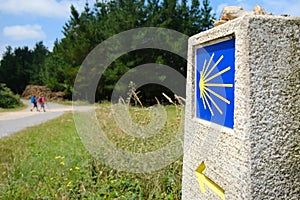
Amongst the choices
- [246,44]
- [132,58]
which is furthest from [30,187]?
[132,58]

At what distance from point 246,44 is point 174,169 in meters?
1.87

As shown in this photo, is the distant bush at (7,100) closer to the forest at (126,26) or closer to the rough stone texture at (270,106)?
the forest at (126,26)

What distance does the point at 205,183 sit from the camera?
5.21ft

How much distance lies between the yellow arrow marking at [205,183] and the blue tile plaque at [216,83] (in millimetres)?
266

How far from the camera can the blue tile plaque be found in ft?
4.44

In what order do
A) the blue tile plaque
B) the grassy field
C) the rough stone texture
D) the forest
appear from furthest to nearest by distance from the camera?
1. the forest
2. the grassy field
3. the blue tile plaque
4. the rough stone texture

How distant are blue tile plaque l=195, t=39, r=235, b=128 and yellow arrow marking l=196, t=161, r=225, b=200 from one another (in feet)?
0.87

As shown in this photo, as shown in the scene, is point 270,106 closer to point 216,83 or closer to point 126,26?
point 216,83

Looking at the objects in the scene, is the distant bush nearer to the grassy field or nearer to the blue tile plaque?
the grassy field

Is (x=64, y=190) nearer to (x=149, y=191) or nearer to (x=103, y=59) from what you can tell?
(x=149, y=191)

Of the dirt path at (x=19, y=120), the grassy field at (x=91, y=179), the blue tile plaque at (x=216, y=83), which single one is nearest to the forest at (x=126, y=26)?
the dirt path at (x=19, y=120)

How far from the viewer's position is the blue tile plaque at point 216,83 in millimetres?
1353

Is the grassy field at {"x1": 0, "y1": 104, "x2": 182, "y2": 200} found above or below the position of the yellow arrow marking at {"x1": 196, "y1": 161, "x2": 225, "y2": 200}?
below

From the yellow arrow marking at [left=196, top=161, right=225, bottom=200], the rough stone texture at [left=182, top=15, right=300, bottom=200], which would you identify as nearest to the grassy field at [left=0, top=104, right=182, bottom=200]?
the yellow arrow marking at [left=196, top=161, right=225, bottom=200]
